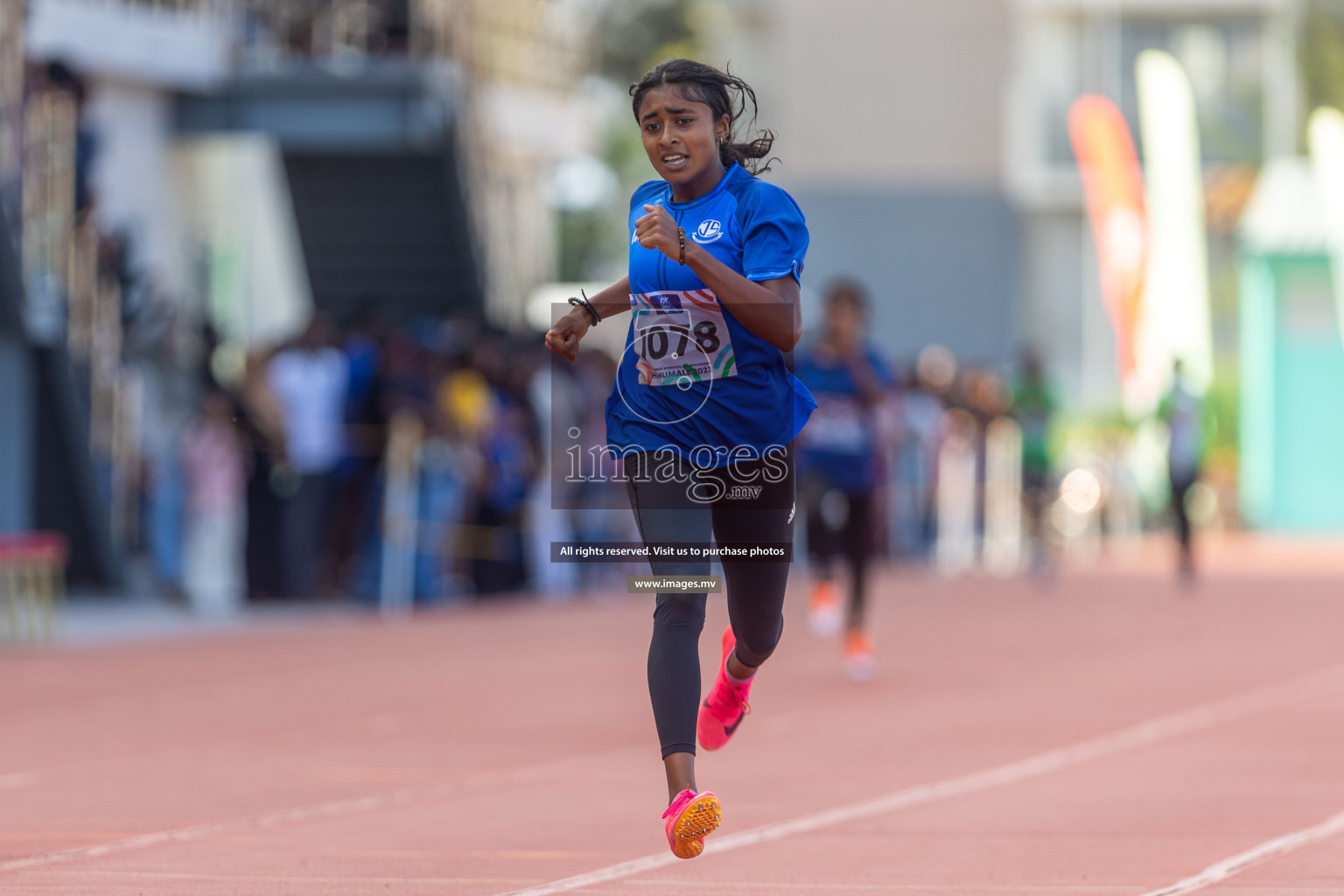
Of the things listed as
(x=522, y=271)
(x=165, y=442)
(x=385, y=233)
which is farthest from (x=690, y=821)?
(x=522, y=271)

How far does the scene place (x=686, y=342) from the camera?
5992mm

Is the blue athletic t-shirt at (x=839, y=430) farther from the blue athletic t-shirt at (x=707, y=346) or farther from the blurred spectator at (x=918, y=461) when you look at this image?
the blurred spectator at (x=918, y=461)

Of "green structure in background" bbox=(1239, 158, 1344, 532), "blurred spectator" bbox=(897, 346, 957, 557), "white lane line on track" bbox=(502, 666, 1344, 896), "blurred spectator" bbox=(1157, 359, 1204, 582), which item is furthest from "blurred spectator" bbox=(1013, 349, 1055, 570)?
"green structure in background" bbox=(1239, 158, 1344, 532)

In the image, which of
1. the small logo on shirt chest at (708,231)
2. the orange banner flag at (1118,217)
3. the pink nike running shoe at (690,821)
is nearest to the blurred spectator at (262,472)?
the small logo on shirt chest at (708,231)

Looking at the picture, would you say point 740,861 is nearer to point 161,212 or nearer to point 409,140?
point 409,140

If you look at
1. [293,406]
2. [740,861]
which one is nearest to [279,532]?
[293,406]

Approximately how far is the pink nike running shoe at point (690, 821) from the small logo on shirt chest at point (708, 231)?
1.36 metres

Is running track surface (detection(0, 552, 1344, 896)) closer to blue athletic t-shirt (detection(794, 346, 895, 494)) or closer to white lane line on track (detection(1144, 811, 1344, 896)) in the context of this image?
white lane line on track (detection(1144, 811, 1344, 896))

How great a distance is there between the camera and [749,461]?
6.06 m

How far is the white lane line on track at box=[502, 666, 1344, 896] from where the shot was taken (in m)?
6.57

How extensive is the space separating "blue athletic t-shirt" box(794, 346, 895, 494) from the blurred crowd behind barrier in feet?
1.77

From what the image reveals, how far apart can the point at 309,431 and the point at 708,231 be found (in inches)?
449

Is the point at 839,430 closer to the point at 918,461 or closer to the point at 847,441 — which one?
the point at 847,441

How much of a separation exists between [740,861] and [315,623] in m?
9.97
